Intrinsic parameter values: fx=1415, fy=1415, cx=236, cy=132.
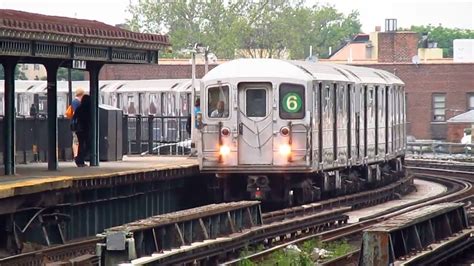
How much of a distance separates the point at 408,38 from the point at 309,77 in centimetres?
5189

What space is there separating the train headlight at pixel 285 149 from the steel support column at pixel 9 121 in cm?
648

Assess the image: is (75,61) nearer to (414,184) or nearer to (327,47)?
(414,184)

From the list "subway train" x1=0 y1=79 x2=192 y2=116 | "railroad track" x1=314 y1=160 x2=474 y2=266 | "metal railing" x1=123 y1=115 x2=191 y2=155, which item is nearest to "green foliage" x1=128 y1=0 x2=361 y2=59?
"railroad track" x1=314 y1=160 x2=474 y2=266

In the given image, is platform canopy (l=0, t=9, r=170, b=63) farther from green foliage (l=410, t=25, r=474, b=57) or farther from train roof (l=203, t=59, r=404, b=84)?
green foliage (l=410, t=25, r=474, b=57)

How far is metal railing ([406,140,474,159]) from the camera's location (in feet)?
193

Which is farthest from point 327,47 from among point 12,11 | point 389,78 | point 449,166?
point 12,11

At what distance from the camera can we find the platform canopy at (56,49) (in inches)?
832

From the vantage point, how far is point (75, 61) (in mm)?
24484

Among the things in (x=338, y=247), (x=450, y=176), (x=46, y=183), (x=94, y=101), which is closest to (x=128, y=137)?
(x=94, y=101)

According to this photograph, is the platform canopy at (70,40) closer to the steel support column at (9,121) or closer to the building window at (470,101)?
the steel support column at (9,121)

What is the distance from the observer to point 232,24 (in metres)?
92.7

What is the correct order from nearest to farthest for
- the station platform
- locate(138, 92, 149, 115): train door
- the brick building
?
1. the station platform
2. locate(138, 92, 149, 115): train door
3. the brick building

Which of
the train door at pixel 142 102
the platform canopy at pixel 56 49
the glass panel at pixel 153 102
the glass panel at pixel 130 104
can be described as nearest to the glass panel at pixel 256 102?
the platform canopy at pixel 56 49

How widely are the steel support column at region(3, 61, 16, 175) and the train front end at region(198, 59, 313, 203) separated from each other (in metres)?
5.71
